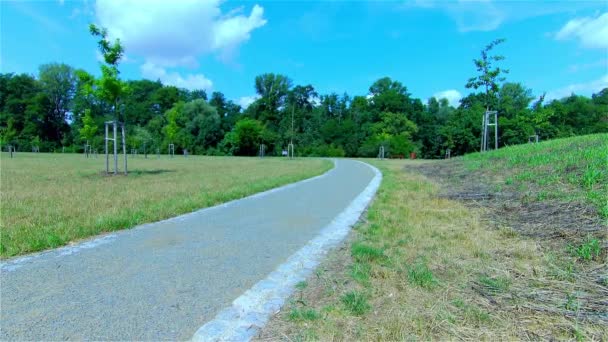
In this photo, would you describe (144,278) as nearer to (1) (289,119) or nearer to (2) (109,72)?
(2) (109,72)

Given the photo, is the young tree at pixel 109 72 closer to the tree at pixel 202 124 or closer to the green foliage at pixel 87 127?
the green foliage at pixel 87 127

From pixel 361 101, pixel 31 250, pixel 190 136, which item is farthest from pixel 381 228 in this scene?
pixel 361 101

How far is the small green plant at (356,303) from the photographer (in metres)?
2.84

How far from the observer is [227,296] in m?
3.21

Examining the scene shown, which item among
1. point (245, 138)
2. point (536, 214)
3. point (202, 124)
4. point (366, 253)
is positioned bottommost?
point (366, 253)

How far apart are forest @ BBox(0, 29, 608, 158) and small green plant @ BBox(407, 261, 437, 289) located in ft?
141

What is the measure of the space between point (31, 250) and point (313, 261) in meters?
3.47

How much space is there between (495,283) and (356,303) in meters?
1.37

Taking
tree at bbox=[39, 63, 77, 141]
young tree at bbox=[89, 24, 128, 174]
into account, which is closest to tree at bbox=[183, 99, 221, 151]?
tree at bbox=[39, 63, 77, 141]

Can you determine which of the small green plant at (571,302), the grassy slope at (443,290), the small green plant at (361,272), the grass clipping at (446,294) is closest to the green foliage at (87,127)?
the grassy slope at (443,290)

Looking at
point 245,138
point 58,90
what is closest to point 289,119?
point 245,138

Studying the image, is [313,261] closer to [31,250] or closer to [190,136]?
[31,250]

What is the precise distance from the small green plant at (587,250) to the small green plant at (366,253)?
2049 millimetres

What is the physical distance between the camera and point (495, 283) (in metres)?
3.28
